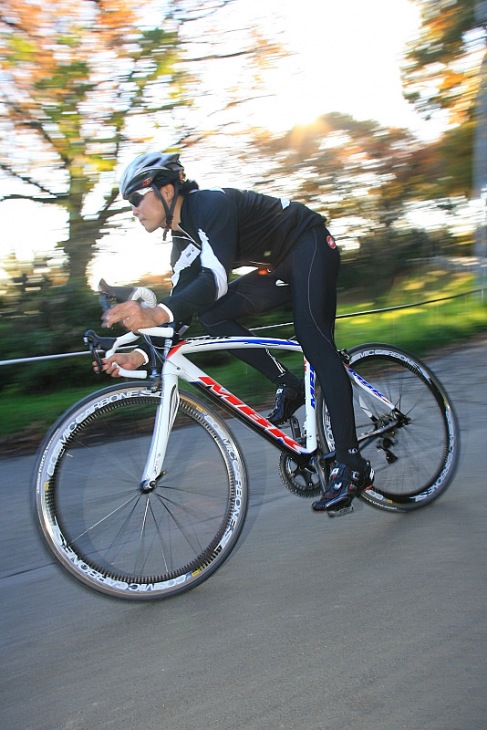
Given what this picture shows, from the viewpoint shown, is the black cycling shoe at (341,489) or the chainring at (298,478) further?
the chainring at (298,478)

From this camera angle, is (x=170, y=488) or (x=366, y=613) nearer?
(x=366, y=613)

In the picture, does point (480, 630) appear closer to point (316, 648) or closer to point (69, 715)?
point (316, 648)

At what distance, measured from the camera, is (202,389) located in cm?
330

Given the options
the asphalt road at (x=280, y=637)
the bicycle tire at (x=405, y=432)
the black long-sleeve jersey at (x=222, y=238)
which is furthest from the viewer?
the bicycle tire at (x=405, y=432)

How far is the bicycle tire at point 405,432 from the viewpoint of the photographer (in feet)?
12.8

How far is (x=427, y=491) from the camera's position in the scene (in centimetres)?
Answer: 403

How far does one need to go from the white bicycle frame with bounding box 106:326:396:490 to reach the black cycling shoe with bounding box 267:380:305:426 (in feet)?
0.19

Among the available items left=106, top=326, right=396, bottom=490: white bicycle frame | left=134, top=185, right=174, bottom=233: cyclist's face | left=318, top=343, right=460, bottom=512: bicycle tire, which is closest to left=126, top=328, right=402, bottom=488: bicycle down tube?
left=106, top=326, right=396, bottom=490: white bicycle frame

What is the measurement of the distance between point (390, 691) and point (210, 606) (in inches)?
35.9

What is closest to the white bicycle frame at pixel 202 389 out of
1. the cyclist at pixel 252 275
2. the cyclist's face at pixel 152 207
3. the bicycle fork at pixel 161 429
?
the bicycle fork at pixel 161 429

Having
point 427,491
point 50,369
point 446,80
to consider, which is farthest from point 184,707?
point 446,80

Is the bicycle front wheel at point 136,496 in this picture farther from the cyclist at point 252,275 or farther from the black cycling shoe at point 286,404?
the black cycling shoe at point 286,404

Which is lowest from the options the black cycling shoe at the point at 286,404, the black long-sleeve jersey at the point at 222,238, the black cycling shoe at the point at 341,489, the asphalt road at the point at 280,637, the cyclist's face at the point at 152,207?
the asphalt road at the point at 280,637

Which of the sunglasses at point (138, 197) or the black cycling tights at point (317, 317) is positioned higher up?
the sunglasses at point (138, 197)
